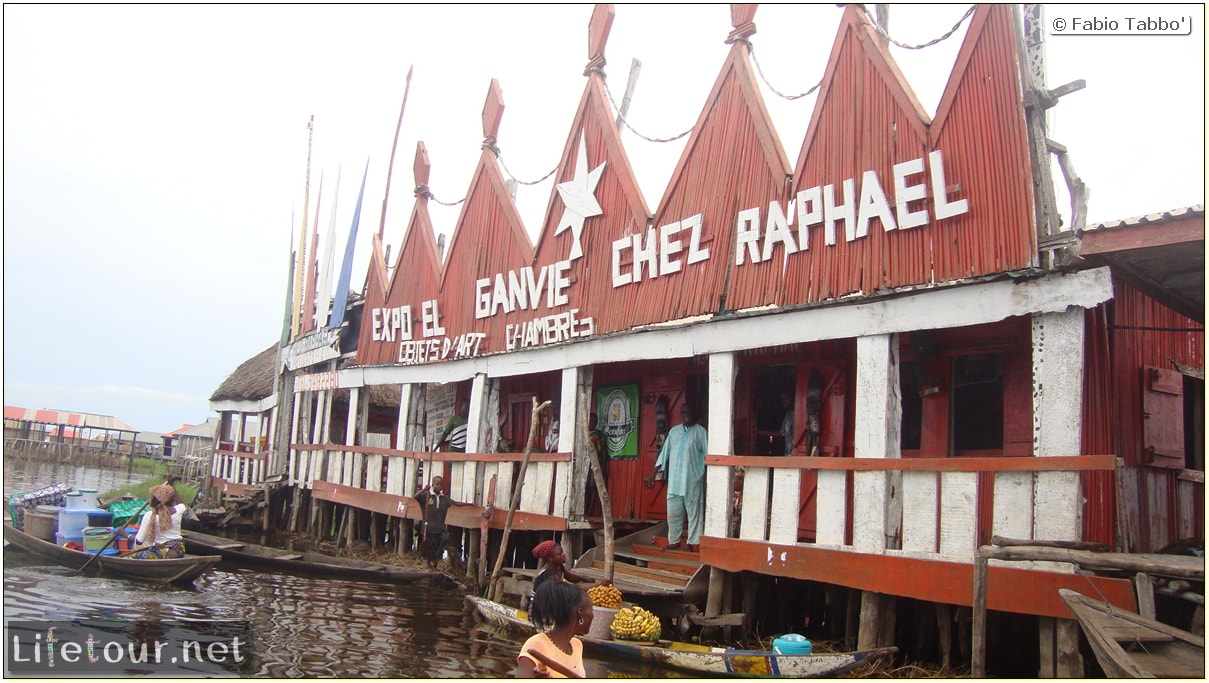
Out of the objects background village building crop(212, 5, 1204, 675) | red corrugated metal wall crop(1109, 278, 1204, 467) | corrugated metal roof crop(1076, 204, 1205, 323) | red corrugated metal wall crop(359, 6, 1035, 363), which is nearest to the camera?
corrugated metal roof crop(1076, 204, 1205, 323)

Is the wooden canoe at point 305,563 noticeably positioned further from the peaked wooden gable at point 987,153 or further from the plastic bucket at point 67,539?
the peaked wooden gable at point 987,153

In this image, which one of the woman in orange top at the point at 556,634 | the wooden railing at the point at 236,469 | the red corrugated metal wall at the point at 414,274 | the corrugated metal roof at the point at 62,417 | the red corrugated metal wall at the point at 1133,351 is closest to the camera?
the woman in orange top at the point at 556,634

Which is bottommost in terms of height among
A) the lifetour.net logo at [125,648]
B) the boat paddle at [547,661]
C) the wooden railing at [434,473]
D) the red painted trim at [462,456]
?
the lifetour.net logo at [125,648]

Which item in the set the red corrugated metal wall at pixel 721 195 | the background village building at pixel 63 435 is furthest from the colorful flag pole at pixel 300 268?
the background village building at pixel 63 435

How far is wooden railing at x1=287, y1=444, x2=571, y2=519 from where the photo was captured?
12367mm

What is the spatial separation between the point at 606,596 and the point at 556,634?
4419mm

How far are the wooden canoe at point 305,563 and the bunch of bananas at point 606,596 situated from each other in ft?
19.0

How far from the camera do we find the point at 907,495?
7801 millimetres

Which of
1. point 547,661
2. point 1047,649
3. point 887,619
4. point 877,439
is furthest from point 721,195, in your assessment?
point 547,661

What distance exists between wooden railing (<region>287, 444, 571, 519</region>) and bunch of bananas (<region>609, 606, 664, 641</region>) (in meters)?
3.68

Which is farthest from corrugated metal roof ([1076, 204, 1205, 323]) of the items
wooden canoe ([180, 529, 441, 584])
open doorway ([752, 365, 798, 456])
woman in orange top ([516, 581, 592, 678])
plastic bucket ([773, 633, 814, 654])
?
wooden canoe ([180, 529, 441, 584])

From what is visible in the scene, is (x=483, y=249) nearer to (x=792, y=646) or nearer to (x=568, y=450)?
(x=568, y=450)

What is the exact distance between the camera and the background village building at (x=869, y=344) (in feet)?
23.8

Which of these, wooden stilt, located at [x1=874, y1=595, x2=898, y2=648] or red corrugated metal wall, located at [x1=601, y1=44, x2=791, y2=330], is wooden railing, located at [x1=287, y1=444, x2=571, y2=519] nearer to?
red corrugated metal wall, located at [x1=601, y1=44, x2=791, y2=330]
